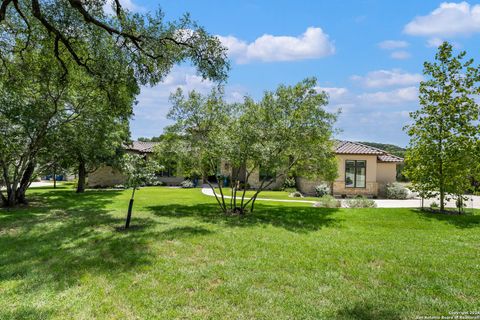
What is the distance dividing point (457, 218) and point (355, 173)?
13945mm

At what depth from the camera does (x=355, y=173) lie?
991 inches

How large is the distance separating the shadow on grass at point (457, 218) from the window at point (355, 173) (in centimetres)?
1242

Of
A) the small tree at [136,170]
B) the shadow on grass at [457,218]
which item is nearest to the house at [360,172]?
the shadow on grass at [457,218]

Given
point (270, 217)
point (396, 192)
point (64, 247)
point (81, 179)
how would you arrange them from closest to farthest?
point (64, 247), point (270, 217), point (81, 179), point (396, 192)

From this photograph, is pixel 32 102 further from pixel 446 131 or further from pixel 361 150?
pixel 361 150

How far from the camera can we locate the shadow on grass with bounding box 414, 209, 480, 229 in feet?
34.2

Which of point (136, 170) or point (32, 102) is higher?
point (32, 102)

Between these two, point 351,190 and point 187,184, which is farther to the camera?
point 187,184

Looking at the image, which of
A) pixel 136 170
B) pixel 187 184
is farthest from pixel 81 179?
pixel 136 170

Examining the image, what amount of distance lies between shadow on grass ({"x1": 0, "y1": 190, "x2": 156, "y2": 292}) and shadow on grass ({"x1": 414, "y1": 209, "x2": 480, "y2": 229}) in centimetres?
985

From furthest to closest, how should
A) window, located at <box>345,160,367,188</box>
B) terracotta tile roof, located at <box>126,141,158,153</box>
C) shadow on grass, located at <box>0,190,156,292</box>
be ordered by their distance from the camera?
terracotta tile roof, located at <box>126,141,158,153</box>
window, located at <box>345,160,367,188</box>
shadow on grass, located at <box>0,190,156,292</box>

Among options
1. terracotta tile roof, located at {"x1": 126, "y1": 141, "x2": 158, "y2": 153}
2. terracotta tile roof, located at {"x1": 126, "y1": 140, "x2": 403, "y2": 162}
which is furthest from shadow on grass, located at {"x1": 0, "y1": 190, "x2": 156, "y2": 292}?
terracotta tile roof, located at {"x1": 126, "y1": 141, "x2": 158, "y2": 153}

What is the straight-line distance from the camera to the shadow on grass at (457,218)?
10409 millimetres

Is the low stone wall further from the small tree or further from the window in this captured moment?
the small tree
